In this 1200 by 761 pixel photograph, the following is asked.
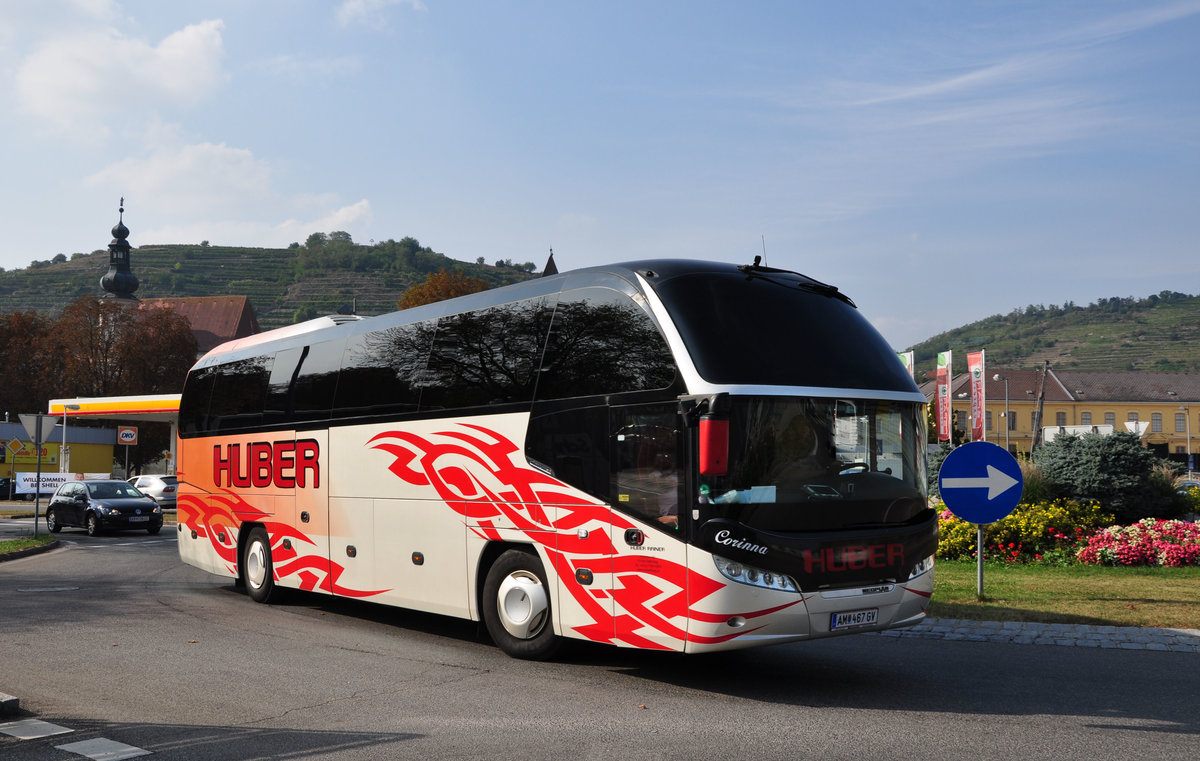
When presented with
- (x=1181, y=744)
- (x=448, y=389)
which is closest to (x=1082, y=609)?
(x=1181, y=744)

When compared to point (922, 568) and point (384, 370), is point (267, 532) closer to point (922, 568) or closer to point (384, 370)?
point (384, 370)

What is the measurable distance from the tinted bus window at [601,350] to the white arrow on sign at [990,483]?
505 centimetres

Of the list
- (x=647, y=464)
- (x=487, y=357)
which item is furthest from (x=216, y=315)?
(x=647, y=464)

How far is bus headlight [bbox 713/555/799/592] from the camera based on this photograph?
7.58 m

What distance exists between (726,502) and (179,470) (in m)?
11.1

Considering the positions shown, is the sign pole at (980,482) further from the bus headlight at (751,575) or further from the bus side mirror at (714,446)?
the bus side mirror at (714,446)

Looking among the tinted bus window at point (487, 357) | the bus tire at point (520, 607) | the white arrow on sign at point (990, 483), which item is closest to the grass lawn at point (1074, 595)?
the white arrow on sign at point (990, 483)

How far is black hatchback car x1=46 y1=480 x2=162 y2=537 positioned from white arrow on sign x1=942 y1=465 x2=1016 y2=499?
24211 mm

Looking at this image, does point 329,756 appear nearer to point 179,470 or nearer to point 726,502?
point 726,502

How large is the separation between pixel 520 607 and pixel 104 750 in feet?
12.5

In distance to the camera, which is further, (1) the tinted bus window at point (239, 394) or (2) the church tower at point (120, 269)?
(2) the church tower at point (120, 269)

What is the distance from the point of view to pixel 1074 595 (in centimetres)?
1268

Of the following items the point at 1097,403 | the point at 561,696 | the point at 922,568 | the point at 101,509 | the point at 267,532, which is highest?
the point at 1097,403

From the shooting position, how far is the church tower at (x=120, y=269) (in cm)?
9775
